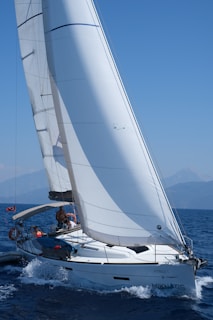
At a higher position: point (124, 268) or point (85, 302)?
point (124, 268)

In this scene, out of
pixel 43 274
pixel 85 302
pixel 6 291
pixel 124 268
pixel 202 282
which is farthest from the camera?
pixel 202 282

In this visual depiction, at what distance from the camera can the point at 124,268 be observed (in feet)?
43.2

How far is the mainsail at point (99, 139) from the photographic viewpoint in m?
13.3

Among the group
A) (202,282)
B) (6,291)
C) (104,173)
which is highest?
(104,173)

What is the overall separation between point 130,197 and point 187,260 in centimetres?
279

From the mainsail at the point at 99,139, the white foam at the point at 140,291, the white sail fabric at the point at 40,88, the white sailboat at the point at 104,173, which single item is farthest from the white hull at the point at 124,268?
the white sail fabric at the point at 40,88

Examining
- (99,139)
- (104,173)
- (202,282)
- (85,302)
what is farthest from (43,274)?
(202,282)

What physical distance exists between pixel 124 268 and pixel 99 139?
14.9 ft

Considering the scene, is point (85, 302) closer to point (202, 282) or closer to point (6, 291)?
point (6, 291)

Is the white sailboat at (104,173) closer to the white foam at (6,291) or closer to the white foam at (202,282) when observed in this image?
the white foam at (6,291)

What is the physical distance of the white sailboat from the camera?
43.4 feet

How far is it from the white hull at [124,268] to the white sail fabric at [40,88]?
16.2 feet

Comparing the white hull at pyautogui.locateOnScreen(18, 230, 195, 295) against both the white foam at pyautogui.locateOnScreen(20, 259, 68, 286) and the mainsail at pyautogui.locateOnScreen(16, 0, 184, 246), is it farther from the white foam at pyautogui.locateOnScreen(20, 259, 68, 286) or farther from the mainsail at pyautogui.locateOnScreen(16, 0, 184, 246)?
the mainsail at pyautogui.locateOnScreen(16, 0, 184, 246)

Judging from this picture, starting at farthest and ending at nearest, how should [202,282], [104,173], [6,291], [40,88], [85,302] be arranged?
1. [40,88]
2. [202,282]
3. [6,291]
4. [104,173]
5. [85,302]
